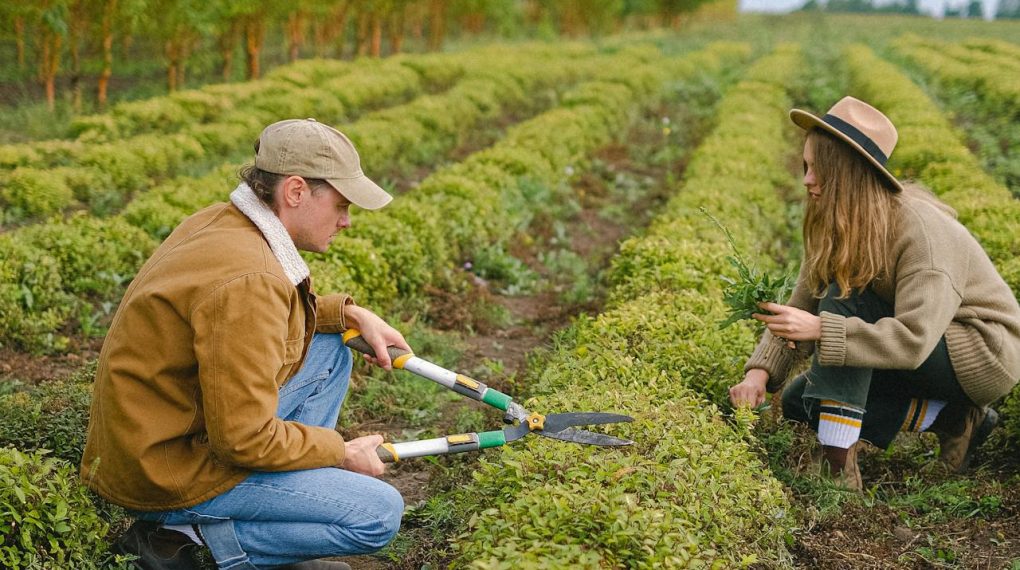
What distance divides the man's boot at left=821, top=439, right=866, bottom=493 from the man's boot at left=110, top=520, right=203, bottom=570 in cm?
270

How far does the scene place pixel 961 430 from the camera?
4.12 metres

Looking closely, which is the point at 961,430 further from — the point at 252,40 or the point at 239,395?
the point at 252,40

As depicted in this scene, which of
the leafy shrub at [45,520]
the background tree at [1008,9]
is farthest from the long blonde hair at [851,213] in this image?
the background tree at [1008,9]

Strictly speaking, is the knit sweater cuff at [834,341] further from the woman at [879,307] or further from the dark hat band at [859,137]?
the dark hat band at [859,137]

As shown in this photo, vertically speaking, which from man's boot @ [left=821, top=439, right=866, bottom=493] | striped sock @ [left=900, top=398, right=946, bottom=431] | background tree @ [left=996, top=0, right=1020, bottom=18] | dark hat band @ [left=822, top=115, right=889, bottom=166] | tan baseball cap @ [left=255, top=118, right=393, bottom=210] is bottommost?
man's boot @ [left=821, top=439, right=866, bottom=493]

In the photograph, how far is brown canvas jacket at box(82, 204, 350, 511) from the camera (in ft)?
8.48

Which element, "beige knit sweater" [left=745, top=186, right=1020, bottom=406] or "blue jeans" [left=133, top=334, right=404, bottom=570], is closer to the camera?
"blue jeans" [left=133, top=334, right=404, bottom=570]

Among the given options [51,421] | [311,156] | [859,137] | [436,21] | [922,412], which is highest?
[859,137]

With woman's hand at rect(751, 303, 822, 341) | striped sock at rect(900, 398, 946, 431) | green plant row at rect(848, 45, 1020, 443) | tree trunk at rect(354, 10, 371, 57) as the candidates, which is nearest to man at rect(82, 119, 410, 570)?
woman's hand at rect(751, 303, 822, 341)

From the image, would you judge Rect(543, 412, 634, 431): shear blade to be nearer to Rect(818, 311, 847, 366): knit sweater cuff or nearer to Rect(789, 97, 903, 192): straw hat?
Rect(818, 311, 847, 366): knit sweater cuff

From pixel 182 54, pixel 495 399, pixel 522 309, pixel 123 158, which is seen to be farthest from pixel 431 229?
pixel 182 54

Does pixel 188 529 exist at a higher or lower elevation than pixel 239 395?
lower

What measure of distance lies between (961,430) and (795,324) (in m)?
1.19

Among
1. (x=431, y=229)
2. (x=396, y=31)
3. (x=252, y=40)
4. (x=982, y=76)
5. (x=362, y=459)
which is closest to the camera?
(x=362, y=459)
